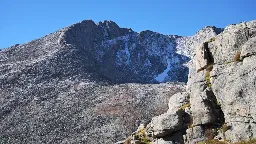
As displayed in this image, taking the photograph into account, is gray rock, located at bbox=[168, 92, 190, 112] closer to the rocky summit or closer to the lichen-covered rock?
the rocky summit

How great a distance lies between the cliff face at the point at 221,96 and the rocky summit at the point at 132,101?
0.21ft

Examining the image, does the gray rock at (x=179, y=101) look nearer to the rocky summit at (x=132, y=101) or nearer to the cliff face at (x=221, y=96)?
the rocky summit at (x=132, y=101)

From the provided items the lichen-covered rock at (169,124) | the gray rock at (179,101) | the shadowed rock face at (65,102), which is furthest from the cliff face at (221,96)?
the shadowed rock face at (65,102)

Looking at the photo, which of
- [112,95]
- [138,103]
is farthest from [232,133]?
[112,95]

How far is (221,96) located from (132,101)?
11811cm

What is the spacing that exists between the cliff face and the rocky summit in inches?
2.5

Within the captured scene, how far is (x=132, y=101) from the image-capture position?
5723 inches

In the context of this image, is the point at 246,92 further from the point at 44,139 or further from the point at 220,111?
the point at 44,139

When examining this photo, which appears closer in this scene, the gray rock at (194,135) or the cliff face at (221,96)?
the cliff face at (221,96)

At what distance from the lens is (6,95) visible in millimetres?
149750

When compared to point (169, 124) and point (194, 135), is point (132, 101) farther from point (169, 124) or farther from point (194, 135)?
point (194, 135)

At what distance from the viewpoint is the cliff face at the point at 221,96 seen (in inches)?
1006

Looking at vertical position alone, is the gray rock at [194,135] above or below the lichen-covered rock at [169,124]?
below

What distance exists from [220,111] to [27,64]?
167 meters
